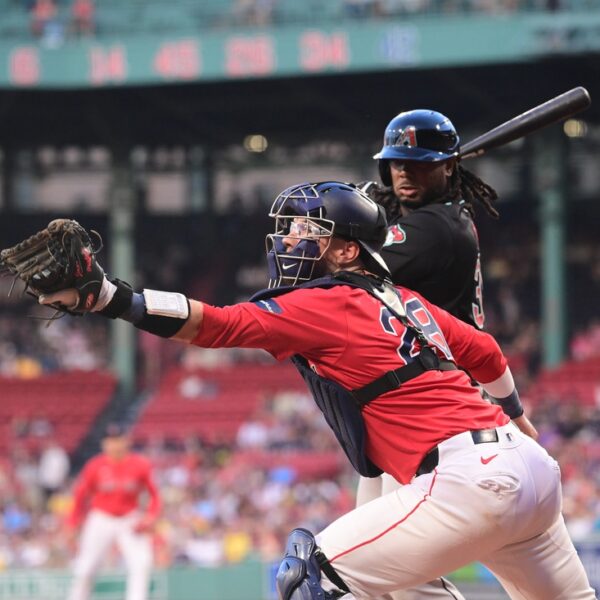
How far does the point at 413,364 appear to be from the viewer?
11.8ft

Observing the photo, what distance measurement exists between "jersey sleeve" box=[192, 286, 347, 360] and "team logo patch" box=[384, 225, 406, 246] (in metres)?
0.84

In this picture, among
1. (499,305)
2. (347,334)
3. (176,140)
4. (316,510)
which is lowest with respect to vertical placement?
(316,510)

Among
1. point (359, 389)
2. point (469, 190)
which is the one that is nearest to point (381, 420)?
point (359, 389)

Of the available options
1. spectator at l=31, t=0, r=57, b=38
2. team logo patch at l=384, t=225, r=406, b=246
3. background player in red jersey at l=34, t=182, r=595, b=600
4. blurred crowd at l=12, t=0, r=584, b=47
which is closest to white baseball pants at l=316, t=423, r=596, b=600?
background player in red jersey at l=34, t=182, r=595, b=600

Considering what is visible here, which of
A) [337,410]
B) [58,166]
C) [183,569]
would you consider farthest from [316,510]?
[58,166]

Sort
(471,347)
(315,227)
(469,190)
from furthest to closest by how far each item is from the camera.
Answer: (469,190) < (471,347) < (315,227)

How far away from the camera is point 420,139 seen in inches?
179

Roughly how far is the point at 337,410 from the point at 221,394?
565 inches

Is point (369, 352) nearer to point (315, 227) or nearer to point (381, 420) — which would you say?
point (381, 420)

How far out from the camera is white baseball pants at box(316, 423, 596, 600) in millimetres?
3465

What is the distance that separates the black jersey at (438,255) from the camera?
14.3 ft

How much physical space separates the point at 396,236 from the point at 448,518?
47.5 inches

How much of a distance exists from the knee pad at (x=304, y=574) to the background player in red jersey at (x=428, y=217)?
91cm

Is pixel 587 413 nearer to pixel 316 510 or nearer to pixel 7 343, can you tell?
pixel 316 510
